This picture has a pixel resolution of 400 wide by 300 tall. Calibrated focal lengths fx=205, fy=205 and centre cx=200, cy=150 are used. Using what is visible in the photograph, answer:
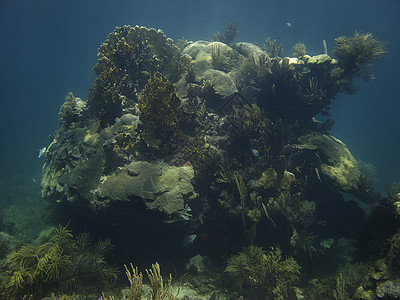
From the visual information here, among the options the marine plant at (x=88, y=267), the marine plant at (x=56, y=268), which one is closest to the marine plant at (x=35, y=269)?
the marine plant at (x=56, y=268)

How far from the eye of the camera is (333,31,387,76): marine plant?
29.4 ft

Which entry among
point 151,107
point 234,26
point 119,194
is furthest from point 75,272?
point 234,26

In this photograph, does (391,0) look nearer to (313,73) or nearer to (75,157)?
(313,73)

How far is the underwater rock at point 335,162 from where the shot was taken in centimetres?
686

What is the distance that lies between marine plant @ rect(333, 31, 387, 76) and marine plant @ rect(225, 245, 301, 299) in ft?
29.8

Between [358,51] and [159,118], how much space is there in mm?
9261

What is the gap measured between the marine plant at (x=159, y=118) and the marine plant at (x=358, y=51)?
26.6ft

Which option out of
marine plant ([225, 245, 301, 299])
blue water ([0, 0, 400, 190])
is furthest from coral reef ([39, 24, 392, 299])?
blue water ([0, 0, 400, 190])

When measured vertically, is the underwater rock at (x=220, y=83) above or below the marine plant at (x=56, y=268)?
above

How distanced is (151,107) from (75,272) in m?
4.90

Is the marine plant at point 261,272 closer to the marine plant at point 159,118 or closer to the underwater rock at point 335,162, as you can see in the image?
the underwater rock at point 335,162

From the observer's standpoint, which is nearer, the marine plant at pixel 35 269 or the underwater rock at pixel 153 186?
the marine plant at pixel 35 269

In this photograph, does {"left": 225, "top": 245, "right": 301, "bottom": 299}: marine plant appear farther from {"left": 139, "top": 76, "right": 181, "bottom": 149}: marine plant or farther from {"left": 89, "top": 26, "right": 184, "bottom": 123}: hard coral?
{"left": 89, "top": 26, "right": 184, "bottom": 123}: hard coral

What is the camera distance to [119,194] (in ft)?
17.5
